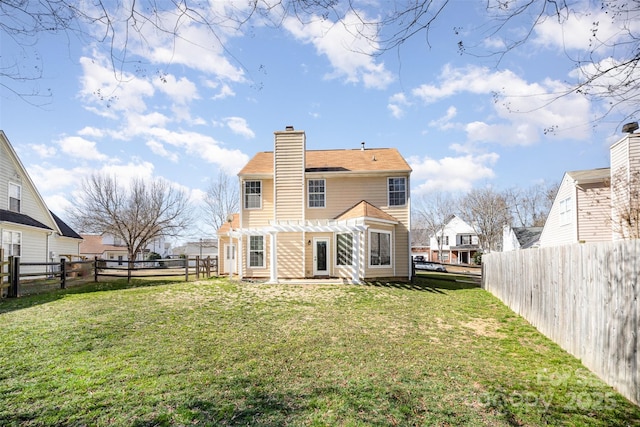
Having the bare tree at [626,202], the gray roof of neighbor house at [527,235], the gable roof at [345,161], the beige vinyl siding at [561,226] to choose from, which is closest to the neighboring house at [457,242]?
the gray roof of neighbor house at [527,235]

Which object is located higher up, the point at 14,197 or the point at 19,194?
the point at 19,194

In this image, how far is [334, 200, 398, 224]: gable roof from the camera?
49.7ft

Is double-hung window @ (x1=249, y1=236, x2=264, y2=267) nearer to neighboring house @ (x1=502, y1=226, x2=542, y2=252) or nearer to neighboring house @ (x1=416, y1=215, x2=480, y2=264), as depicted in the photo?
neighboring house @ (x1=502, y1=226, x2=542, y2=252)

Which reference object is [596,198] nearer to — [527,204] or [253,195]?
[253,195]

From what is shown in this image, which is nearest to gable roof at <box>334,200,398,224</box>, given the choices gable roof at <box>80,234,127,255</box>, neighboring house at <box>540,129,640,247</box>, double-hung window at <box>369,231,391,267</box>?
double-hung window at <box>369,231,391,267</box>

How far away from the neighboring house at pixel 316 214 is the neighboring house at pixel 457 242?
35.7 metres

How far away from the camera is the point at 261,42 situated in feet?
12.0

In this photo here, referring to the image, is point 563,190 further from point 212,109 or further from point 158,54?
A: point 158,54

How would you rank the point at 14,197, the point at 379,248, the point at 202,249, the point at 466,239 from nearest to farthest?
the point at 379,248, the point at 14,197, the point at 466,239, the point at 202,249

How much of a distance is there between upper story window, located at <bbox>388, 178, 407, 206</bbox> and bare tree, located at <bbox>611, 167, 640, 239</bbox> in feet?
25.9

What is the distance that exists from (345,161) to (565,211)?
1098cm

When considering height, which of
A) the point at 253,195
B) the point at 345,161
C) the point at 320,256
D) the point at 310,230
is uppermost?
the point at 345,161

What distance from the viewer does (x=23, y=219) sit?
A: 56.5 feet

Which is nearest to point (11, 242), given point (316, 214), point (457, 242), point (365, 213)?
point (316, 214)
